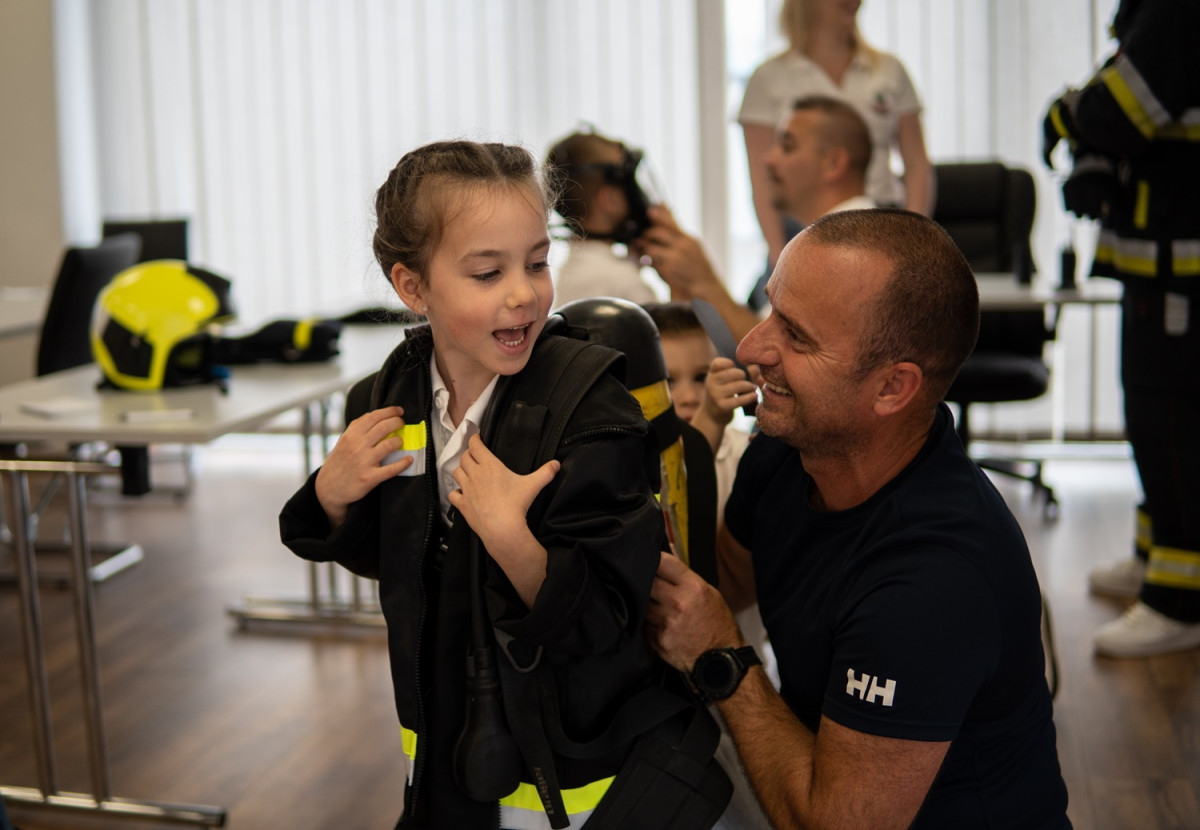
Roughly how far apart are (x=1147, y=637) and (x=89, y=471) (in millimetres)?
2668

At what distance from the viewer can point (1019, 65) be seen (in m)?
5.41

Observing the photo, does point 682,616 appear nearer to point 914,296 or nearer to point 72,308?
point 914,296

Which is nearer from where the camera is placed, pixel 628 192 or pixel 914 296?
pixel 914 296

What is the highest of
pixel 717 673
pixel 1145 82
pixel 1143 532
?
pixel 1145 82

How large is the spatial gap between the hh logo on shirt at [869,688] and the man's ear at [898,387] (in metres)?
0.31

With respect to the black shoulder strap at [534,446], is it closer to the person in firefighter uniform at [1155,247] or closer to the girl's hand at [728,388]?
the girl's hand at [728,388]

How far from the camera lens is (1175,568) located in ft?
10.8

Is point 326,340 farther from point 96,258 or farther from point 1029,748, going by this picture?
point 1029,748

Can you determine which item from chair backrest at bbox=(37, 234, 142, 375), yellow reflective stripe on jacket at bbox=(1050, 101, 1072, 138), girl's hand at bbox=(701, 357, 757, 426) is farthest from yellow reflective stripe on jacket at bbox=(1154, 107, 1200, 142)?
chair backrest at bbox=(37, 234, 142, 375)

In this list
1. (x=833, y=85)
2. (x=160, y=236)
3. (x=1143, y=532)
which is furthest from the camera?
(x=160, y=236)

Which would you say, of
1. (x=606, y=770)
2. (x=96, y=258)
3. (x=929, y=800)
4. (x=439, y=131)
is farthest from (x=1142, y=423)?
(x=439, y=131)

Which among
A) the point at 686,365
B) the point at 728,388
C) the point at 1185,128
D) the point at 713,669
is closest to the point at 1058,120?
the point at 1185,128

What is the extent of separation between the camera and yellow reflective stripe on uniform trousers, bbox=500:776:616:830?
1.38 meters

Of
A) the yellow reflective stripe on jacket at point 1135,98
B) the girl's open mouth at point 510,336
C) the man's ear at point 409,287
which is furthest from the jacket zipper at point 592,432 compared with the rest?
the yellow reflective stripe on jacket at point 1135,98
